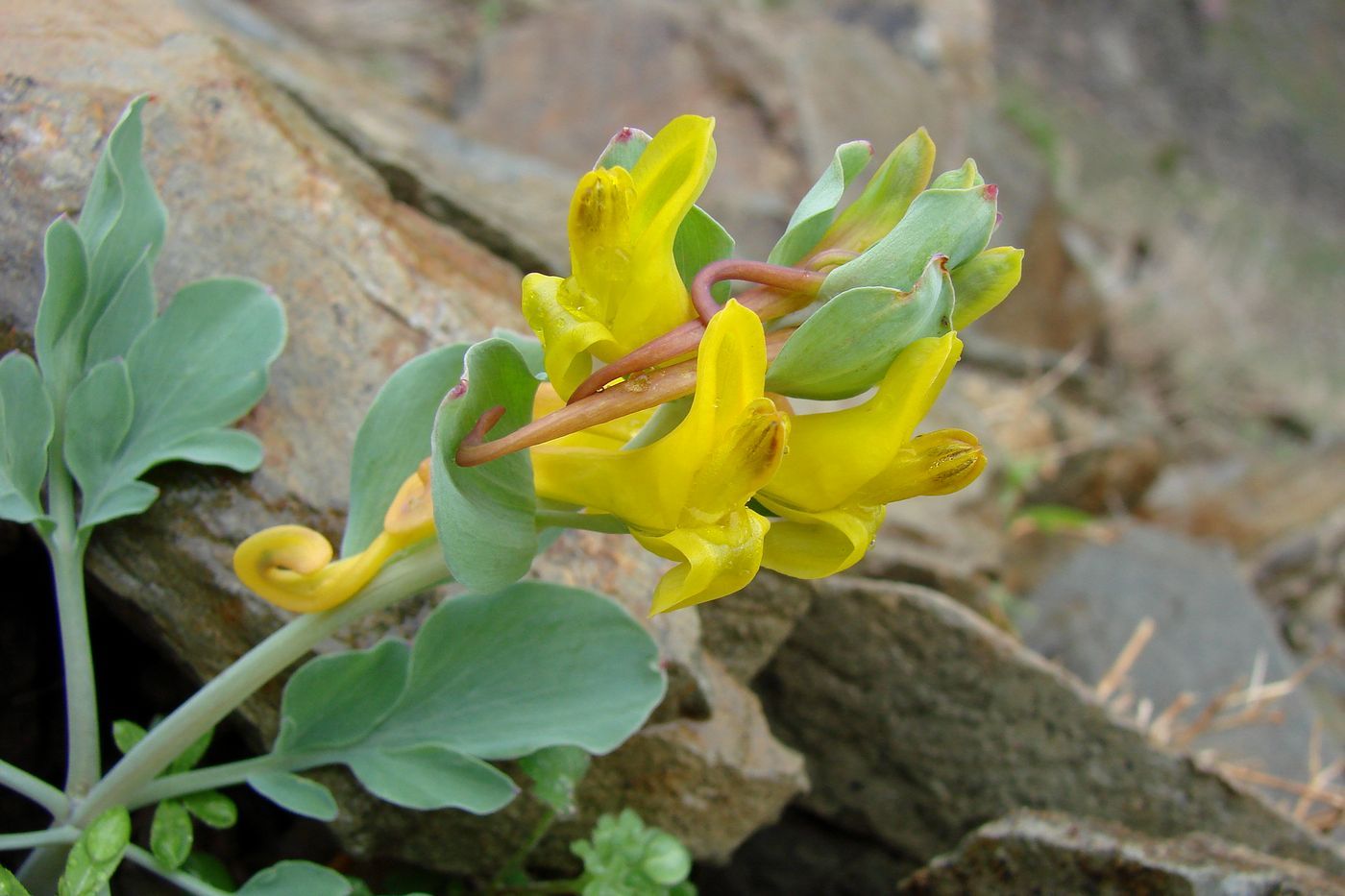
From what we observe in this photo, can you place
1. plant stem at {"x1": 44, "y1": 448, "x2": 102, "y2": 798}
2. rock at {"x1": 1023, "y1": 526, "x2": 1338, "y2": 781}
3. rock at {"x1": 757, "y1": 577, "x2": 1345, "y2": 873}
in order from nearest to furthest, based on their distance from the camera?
plant stem at {"x1": 44, "y1": 448, "x2": 102, "y2": 798} → rock at {"x1": 757, "y1": 577, "x2": 1345, "y2": 873} → rock at {"x1": 1023, "y1": 526, "x2": 1338, "y2": 781}

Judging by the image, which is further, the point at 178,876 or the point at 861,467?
the point at 178,876

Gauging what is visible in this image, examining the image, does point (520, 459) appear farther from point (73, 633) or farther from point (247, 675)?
point (73, 633)

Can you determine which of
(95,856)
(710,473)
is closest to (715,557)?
(710,473)

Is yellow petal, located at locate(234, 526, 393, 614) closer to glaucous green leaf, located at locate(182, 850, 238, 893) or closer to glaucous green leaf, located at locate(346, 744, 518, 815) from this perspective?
glaucous green leaf, located at locate(346, 744, 518, 815)

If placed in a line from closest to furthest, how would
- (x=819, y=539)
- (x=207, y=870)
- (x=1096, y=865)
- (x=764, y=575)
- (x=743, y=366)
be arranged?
(x=743, y=366), (x=819, y=539), (x=207, y=870), (x=1096, y=865), (x=764, y=575)

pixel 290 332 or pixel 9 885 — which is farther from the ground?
pixel 290 332

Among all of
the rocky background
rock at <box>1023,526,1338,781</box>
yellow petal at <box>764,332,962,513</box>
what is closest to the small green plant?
yellow petal at <box>764,332,962,513</box>

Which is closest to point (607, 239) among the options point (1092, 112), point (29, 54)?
point (29, 54)
